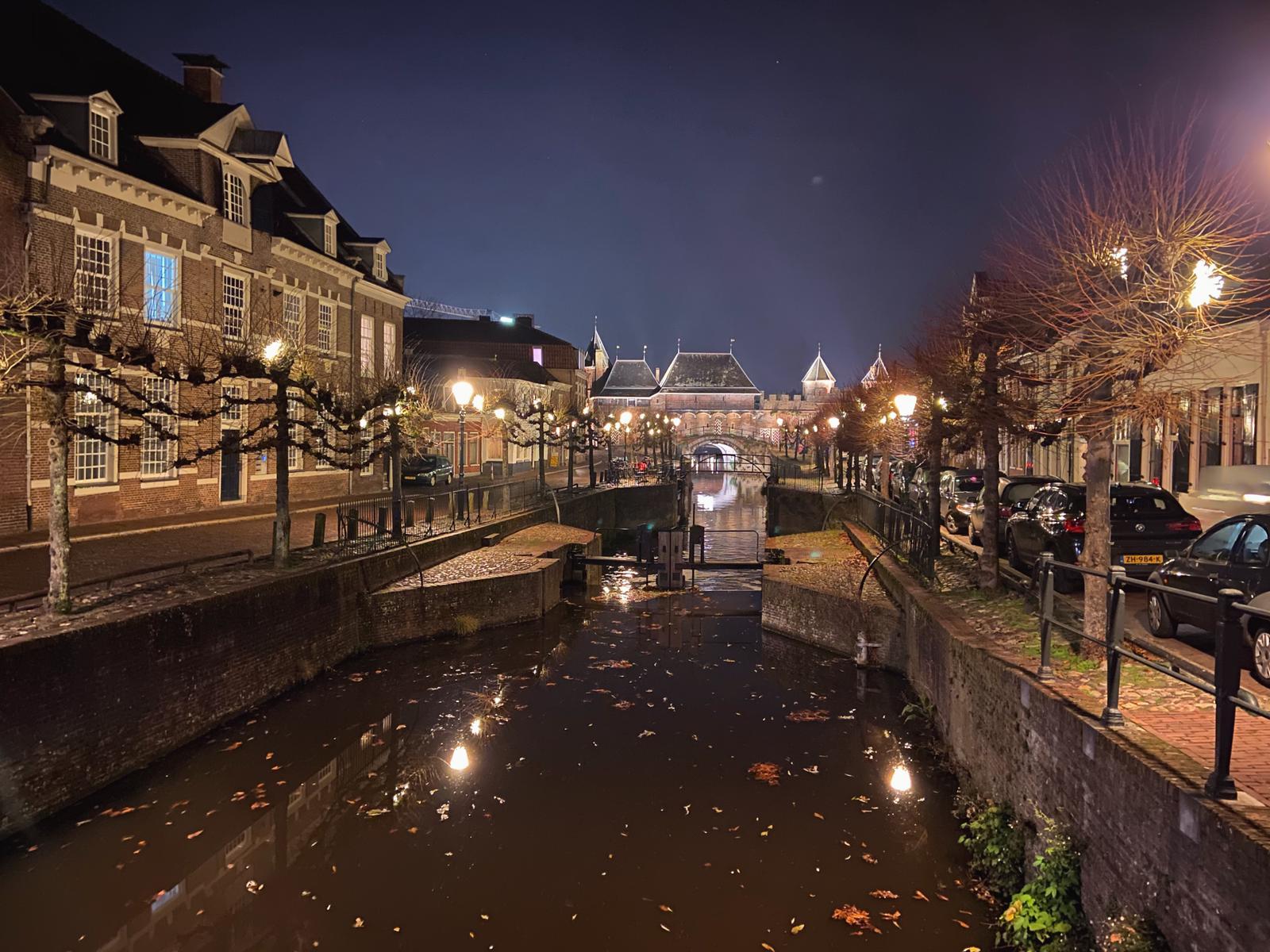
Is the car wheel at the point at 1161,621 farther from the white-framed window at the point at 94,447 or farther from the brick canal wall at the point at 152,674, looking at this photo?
the white-framed window at the point at 94,447

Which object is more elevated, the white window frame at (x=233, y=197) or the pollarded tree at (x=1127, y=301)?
the white window frame at (x=233, y=197)

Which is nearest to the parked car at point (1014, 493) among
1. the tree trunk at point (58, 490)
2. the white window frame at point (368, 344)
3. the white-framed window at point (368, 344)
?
the tree trunk at point (58, 490)

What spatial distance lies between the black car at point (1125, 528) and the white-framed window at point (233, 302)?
2109 cm

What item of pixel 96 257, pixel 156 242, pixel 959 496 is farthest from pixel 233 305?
pixel 959 496

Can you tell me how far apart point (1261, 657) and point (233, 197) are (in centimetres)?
2639

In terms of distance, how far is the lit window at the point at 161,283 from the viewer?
825 inches

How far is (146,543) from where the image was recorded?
56.1 feet

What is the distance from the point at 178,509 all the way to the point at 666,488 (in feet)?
88.5

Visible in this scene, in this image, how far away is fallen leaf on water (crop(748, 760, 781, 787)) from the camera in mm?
9906

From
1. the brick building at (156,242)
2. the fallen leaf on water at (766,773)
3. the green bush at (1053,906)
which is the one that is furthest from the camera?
the brick building at (156,242)

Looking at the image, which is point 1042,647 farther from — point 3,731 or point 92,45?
point 92,45

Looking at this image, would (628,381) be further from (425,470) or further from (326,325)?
(326,325)

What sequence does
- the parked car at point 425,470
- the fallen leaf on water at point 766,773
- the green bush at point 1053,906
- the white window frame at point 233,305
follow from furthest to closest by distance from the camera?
the parked car at point 425,470 → the white window frame at point 233,305 → the fallen leaf on water at point 766,773 → the green bush at point 1053,906

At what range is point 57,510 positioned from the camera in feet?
33.9
